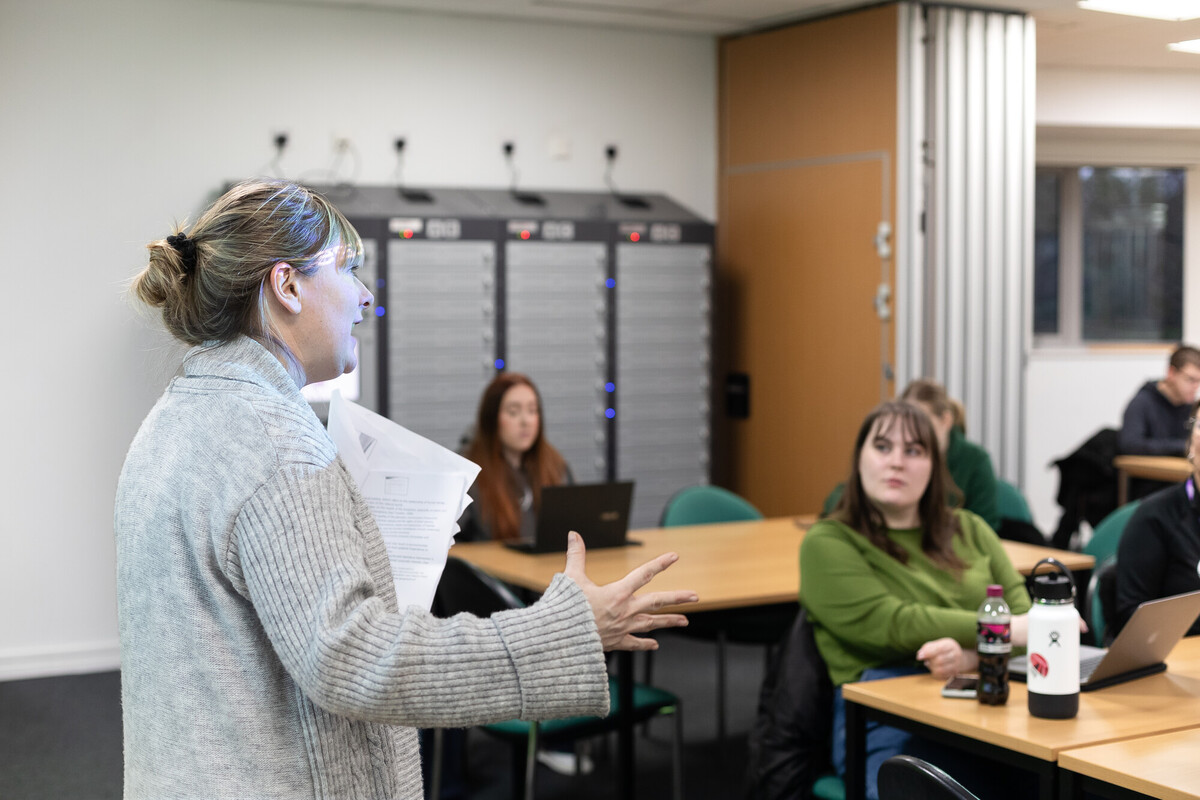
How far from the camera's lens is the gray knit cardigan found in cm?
126

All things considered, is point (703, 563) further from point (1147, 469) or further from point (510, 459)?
point (1147, 469)

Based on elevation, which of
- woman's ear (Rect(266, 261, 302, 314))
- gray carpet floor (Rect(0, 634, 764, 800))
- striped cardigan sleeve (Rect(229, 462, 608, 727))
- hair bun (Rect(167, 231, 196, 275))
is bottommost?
gray carpet floor (Rect(0, 634, 764, 800))

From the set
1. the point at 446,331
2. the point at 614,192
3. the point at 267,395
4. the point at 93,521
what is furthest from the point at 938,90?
the point at 267,395

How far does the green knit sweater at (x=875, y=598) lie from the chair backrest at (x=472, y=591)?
75 centimetres

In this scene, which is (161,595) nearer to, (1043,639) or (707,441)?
(1043,639)

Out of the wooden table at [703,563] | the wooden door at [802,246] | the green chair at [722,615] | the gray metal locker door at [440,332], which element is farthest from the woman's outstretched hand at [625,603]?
the wooden door at [802,246]

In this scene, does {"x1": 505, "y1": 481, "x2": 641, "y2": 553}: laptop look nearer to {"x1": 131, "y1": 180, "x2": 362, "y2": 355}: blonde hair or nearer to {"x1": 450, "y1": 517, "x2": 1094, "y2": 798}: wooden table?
{"x1": 450, "y1": 517, "x2": 1094, "y2": 798}: wooden table

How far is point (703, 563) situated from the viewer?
4070mm

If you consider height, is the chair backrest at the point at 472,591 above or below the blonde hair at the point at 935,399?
below

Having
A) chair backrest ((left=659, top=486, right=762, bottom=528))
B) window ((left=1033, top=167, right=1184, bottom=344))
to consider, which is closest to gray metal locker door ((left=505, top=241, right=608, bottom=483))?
chair backrest ((left=659, top=486, right=762, bottom=528))

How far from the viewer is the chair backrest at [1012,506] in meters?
4.97

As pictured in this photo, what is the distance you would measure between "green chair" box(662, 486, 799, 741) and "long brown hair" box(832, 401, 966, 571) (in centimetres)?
86

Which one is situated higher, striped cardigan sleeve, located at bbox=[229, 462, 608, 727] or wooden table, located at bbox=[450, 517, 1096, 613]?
striped cardigan sleeve, located at bbox=[229, 462, 608, 727]

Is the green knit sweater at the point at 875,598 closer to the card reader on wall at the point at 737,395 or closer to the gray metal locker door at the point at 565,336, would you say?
the gray metal locker door at the point at 565,336
